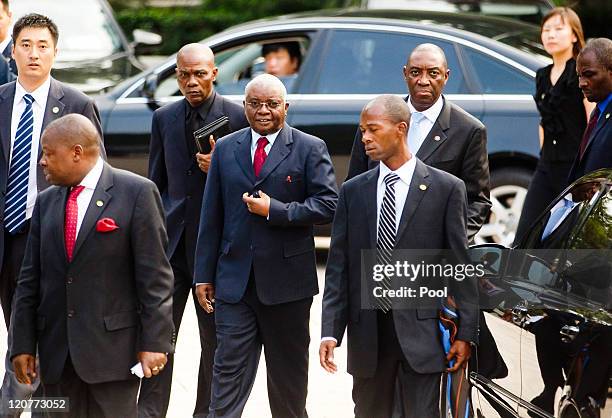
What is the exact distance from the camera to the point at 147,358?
5520 millimetres

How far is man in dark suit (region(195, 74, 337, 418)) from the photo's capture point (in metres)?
6.54

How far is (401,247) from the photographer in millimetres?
5797

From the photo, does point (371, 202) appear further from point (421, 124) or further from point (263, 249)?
point (421, 124)

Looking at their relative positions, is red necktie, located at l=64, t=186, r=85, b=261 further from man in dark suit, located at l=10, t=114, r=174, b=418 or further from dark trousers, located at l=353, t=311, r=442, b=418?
dark trousers, located at l=353, t=311, r=442, b=418

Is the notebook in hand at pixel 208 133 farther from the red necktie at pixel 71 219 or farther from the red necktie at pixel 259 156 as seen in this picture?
the red necktie at pixel 71 219

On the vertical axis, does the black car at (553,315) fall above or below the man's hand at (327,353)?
above

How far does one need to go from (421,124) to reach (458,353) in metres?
1.61

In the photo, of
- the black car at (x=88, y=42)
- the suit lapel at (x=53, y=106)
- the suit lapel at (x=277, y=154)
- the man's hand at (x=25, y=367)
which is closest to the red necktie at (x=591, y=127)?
the suit lapel at (x=277, y=154)

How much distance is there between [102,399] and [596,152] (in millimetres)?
3092

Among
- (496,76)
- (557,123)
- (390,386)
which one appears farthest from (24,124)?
(496,76)

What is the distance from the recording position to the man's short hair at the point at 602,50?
23.8 feet

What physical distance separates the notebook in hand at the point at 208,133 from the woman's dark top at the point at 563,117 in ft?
8.09

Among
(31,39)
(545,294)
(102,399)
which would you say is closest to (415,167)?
(545,294)

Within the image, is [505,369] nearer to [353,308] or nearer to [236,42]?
[353,308]
